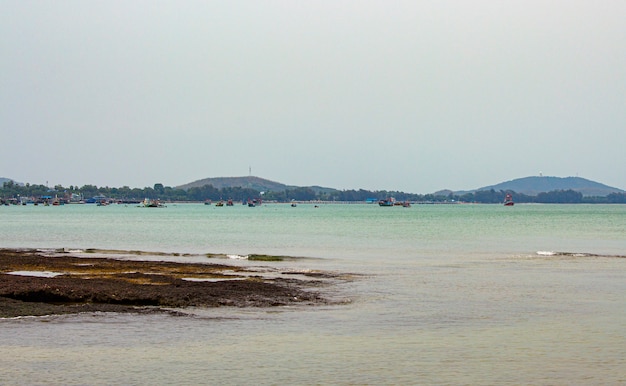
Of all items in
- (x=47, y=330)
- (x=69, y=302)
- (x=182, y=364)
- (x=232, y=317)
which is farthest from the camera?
(x=69, y=302)

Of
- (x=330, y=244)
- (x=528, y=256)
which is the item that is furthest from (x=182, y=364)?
(x=330, y=244)

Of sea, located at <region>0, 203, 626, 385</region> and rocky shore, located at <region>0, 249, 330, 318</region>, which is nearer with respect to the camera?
sea, located at <region>0, 203, 626, 385</region>

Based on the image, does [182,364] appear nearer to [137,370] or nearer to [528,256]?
[137,370]

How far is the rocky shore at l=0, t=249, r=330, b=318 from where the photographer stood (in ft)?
88.2

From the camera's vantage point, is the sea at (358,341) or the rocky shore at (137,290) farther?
the rocky shore at (137,290)

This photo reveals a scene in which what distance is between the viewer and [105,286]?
3059 centimetres

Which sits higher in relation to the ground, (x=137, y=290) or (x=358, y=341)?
(x=137, y=290)

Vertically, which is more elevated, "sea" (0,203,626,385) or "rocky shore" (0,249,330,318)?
"rocky shore" (0,249,330,318)

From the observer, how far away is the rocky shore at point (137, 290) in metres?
26.9

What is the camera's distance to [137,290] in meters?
29.8

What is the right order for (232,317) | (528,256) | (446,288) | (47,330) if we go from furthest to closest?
1. (528,256)
2. (446,288)
3. (232,317)
4. (47,330)

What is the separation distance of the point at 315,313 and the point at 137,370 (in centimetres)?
911

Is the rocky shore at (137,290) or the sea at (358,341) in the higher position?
the rocky shore at (137,290)

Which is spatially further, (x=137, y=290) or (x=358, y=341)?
(x=137, y=290)
